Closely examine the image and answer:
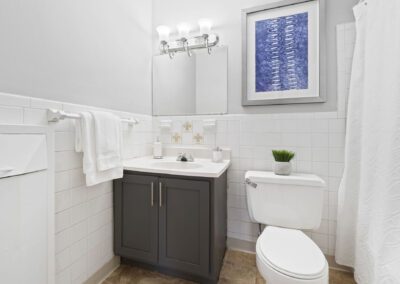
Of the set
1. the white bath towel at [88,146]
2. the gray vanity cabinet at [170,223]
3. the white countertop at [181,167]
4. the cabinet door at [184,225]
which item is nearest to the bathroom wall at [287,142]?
the white countertop at [181,167]

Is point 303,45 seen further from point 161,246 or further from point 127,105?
point 161,246

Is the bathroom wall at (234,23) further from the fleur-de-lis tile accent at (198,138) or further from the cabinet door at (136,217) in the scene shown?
the cabinet door at (136,217)

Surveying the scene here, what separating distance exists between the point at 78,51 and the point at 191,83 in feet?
3.03

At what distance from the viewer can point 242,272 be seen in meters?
1.44

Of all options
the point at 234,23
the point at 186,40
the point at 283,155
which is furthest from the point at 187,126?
the point at 234,23

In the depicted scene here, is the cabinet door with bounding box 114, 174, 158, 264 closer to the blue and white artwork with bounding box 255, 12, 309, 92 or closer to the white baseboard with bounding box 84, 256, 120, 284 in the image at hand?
the white baseboard with bounding box 84, 256, 120, 284

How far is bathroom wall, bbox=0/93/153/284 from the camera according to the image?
3.02 feet

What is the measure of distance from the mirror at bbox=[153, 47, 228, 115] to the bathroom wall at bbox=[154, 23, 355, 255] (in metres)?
0.11

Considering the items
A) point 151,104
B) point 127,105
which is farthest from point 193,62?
point 127,105

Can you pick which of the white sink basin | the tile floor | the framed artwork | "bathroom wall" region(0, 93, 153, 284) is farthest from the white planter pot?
"bathroom wall" region(0, 93, 153, 284)

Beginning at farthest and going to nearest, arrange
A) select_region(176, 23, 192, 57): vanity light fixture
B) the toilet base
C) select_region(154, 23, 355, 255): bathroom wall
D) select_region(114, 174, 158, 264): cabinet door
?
select_region(176, 23, 192, 57): vanity light fixture < select_region(154, 23, 355, 255): bathroom wall < select_region(114, 174, 158, 264): cabinet door < the toilet base

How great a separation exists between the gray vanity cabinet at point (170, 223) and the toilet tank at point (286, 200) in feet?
0.90

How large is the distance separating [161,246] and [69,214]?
60cm

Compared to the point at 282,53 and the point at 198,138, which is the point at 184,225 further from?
the point at 282,53
